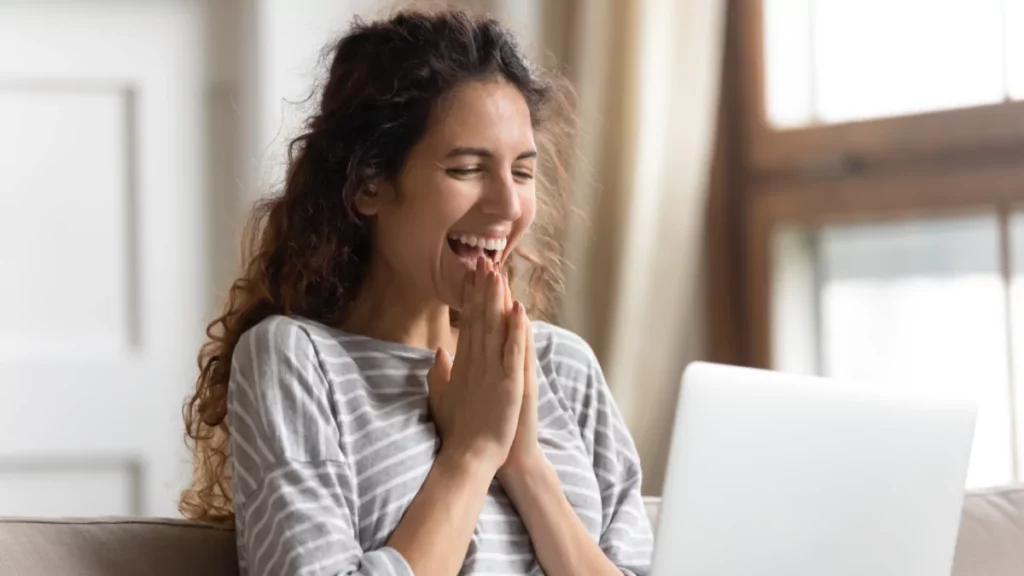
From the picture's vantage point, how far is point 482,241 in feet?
4.70

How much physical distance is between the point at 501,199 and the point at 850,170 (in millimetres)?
1306

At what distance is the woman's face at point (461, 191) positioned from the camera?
4.61 ft

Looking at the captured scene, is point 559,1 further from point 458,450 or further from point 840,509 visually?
point 840,509

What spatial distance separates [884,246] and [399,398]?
1.36 metres

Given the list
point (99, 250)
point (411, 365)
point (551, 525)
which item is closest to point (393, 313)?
point (411, 365)

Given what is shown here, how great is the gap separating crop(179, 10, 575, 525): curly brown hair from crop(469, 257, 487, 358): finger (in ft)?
0.48

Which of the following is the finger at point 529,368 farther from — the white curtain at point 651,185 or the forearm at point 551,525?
the white curtain at point 651,185

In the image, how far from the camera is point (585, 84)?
275 cm

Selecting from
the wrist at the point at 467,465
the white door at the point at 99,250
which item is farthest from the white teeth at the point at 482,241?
the white door at the point at 99,250

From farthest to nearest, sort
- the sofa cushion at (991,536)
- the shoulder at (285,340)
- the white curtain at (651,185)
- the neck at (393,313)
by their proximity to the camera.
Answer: the white curtain at (651,185)
the sofa cushion at (991,536)
the neck at (393,313)
the shoulder at (285,340)

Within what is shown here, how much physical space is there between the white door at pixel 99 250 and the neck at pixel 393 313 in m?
1.45

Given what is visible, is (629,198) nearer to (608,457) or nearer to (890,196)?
(890,196)

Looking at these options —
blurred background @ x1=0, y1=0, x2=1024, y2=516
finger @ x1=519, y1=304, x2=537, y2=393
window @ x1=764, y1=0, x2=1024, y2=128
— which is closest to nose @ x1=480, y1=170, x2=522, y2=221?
finger @ x1=519, y1=304, x2=537, y2=393

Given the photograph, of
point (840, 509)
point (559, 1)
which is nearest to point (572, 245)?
point (559, 1)
